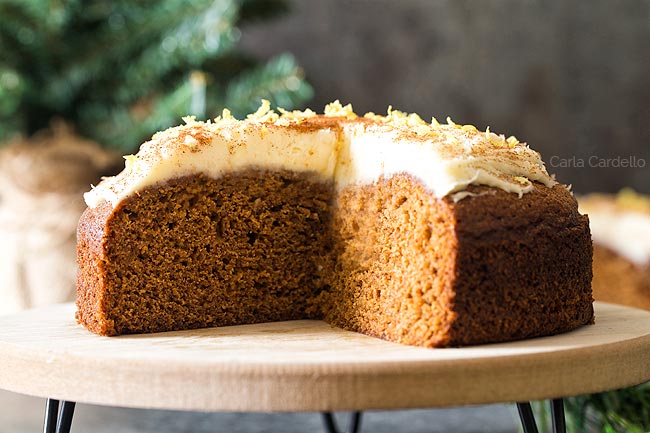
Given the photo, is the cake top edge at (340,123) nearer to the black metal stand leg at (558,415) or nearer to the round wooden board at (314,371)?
the round wooden board at (314,371)

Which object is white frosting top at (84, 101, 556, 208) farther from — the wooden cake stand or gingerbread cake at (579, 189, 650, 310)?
gingerbread cake at (579, 189, 650, 310)

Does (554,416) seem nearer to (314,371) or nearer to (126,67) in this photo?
(314,371)

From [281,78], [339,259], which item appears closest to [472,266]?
[339,259]

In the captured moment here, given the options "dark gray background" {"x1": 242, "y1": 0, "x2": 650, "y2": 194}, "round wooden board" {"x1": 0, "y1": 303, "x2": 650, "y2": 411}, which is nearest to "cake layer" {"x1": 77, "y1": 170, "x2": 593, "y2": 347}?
"round wooden board" {"x1": 0, "y1": 303, "x2": 650, "y2": 411}

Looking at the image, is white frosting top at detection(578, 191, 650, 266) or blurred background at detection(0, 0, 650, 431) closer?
blurred background at detection(0, 0, 650, 431)

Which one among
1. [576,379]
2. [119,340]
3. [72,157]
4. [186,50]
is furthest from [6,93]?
[576,379]

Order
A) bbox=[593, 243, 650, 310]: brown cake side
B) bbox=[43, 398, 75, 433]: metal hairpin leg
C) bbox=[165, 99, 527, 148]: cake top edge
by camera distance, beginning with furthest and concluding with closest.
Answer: bbox=[593, 243, 650, 310]: brown cake side
bbox=[165, 99, 527, 148]: cake top edge
bbox=[43, 398, 75, 433]: metal hairpin leg
